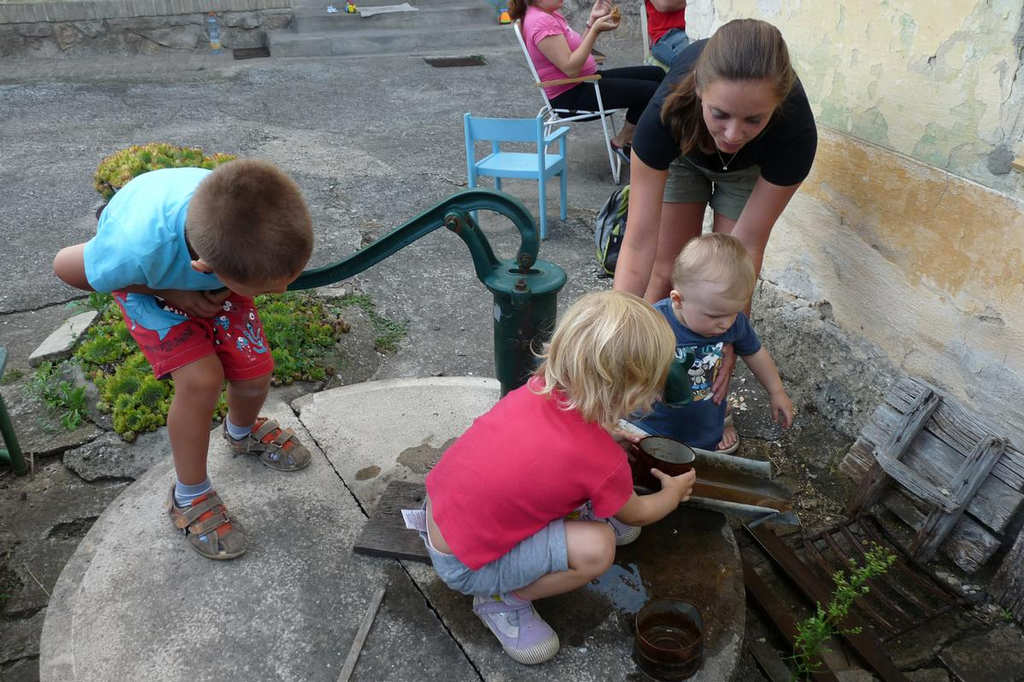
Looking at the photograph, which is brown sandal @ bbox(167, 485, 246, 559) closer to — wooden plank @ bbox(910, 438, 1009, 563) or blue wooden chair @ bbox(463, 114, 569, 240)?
wooden plank @ bbox(910, 438, 1009, 563)

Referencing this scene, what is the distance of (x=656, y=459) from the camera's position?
188 centimetres

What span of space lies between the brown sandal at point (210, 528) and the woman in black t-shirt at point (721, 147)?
1.36 metres

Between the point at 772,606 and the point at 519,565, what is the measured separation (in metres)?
0.97

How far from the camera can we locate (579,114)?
509 cm

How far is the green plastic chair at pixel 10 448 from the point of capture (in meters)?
2.66

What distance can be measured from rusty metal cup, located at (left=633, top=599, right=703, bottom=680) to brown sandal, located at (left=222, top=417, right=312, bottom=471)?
1.15 m

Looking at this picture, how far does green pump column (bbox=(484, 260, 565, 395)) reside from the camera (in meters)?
1.97

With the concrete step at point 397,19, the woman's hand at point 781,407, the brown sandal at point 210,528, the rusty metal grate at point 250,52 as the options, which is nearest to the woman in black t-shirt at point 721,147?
the woman's hand at point 781,407

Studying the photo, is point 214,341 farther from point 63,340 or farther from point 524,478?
point 63,340

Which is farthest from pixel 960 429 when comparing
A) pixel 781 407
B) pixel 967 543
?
pixel 781 407

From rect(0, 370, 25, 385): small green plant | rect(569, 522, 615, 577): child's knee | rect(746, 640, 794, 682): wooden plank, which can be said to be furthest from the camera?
rect(0, 370, 25, 385): small green plant

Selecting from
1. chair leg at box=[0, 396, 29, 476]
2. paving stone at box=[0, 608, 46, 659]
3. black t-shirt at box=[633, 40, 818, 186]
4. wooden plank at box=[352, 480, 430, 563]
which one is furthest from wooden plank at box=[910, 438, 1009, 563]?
chair leg at box=[0, 396, 29, 476]

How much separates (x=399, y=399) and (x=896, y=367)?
177cm

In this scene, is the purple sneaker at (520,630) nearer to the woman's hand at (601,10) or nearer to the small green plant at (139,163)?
the small green plant at (139,163)
